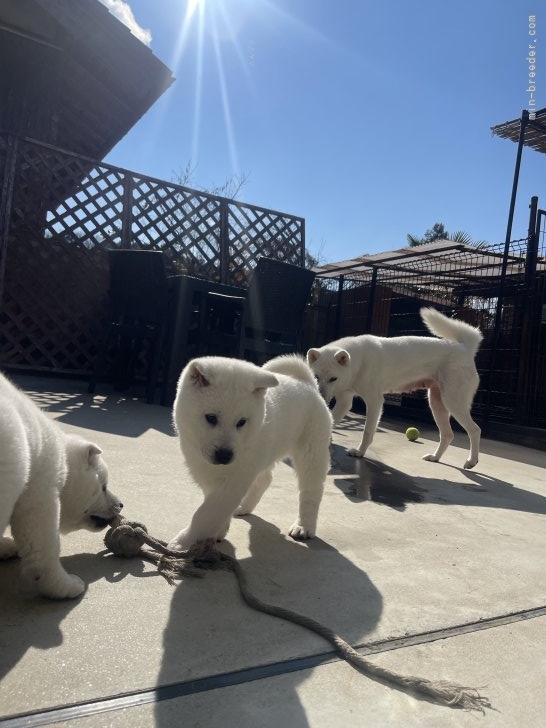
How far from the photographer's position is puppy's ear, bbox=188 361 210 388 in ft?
6.52

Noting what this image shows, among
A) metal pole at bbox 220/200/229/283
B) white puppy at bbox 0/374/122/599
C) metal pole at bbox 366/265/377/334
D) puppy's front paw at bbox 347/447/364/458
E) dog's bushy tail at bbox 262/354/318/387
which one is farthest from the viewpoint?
metal pole at bbox 366/265/377/334

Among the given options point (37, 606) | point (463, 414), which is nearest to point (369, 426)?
point (463, 414)

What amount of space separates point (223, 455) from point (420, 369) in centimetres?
335

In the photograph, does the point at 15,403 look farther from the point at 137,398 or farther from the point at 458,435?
the point at 458,435

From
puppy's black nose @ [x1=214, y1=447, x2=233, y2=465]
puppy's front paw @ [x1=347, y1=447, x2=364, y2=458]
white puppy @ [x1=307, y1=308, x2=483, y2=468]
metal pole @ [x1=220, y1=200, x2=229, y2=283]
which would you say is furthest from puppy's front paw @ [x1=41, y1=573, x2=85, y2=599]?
metal pole @ [x1=220, y1=200, x2=229, y2=283]

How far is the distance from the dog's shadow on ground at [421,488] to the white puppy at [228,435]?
3.15 feet

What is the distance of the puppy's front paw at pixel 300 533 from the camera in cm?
221

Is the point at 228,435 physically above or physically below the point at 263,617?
above

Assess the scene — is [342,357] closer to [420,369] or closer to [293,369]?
[420,369]

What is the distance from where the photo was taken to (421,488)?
3.45 meters

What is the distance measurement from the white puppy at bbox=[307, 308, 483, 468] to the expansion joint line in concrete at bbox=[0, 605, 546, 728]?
10.2 feet

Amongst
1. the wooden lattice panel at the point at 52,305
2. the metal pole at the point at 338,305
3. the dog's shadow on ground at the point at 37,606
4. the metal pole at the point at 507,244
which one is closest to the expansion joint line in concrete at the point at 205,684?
the dog's shadow on ground at the point at 37,606

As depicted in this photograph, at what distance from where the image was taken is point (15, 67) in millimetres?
8008

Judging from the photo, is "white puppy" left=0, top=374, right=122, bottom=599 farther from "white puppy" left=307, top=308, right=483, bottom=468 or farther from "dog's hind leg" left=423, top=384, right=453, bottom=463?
"dog's hind leg" left=423, top=384, right=453, bottom=463
